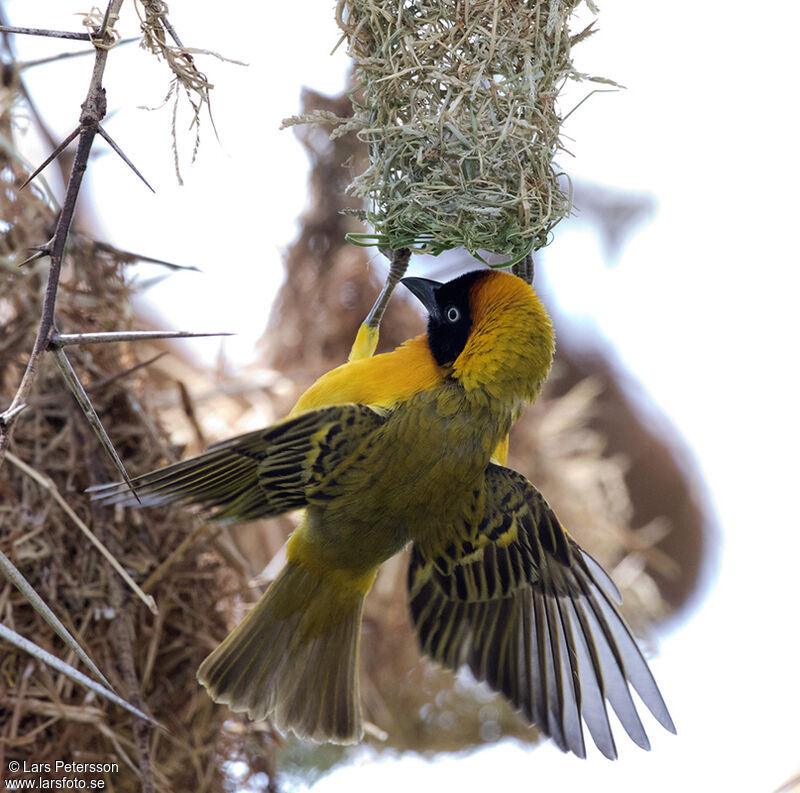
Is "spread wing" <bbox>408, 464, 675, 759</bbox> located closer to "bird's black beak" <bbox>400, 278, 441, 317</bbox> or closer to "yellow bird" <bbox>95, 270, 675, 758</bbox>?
"yellow bird" <bbox>95, 270, 675, 758</bbox>

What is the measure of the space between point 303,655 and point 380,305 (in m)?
0.80

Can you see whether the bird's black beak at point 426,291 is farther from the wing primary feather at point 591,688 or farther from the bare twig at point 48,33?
the bare twig at point 48,33

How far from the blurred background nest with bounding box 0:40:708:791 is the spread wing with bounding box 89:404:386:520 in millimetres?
266

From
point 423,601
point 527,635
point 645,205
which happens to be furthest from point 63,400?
point 645,205

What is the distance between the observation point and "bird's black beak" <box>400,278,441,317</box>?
1831mm

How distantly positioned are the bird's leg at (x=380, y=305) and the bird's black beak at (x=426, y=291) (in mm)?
63

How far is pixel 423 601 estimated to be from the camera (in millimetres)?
2131

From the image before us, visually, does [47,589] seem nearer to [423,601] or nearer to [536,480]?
[423,601]

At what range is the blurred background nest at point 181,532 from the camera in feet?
6.16

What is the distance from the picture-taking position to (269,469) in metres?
1.69

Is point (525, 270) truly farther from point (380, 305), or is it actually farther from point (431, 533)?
point (431, 533)

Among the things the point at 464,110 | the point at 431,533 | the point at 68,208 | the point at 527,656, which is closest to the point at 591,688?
the point at 527,656

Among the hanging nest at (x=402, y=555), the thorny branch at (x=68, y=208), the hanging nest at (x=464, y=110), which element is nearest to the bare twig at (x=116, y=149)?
the thorny branch at (x=68, y=208)

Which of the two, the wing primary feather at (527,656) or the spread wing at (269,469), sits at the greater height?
the spread wing at (269,469)
